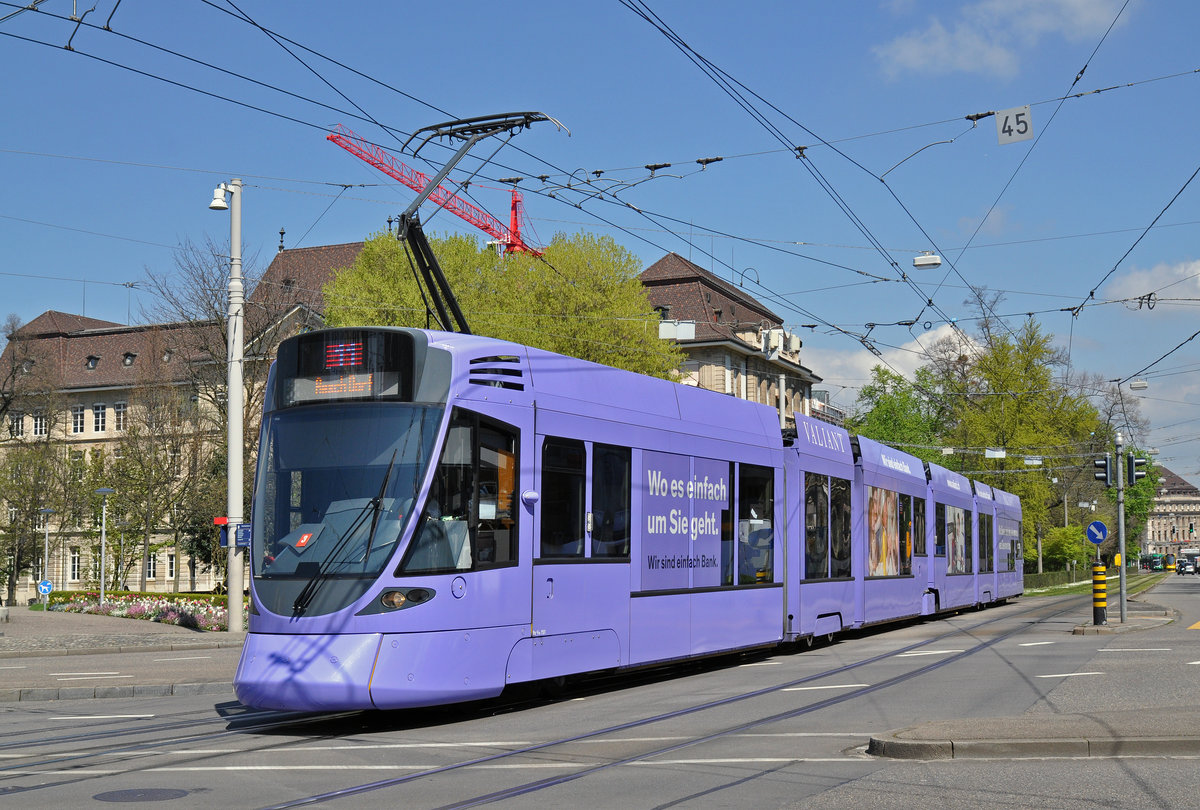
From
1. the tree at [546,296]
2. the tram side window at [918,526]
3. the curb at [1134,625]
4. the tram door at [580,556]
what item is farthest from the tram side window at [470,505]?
the tree at [546,296]

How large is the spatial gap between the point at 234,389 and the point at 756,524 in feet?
42.4

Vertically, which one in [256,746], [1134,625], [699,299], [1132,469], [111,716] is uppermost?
[699,299]

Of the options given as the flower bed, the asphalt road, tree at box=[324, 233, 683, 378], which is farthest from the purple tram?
tree at box=[324, 233, 683, 378]

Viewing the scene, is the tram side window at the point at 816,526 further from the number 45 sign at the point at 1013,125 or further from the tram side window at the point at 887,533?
the number 45 sign at the point at 1013,125

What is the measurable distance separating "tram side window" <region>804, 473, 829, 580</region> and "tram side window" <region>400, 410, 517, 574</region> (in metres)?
8.11

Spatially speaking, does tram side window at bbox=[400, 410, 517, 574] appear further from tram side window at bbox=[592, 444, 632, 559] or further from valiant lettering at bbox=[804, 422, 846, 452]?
valiant lettering at bbox=[804, 422, 846, 452]

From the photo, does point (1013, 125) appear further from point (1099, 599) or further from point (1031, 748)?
point (1031, 748)

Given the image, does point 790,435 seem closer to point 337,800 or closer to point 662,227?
point 662,227

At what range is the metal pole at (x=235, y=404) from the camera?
25.2 m

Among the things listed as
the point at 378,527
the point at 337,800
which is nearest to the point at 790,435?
the point at 378,527

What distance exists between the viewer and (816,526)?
19.6 metres

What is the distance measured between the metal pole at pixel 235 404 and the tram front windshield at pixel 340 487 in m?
13.9

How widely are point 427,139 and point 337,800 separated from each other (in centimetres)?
1051

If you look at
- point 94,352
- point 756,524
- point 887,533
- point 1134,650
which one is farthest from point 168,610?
point 94,352
